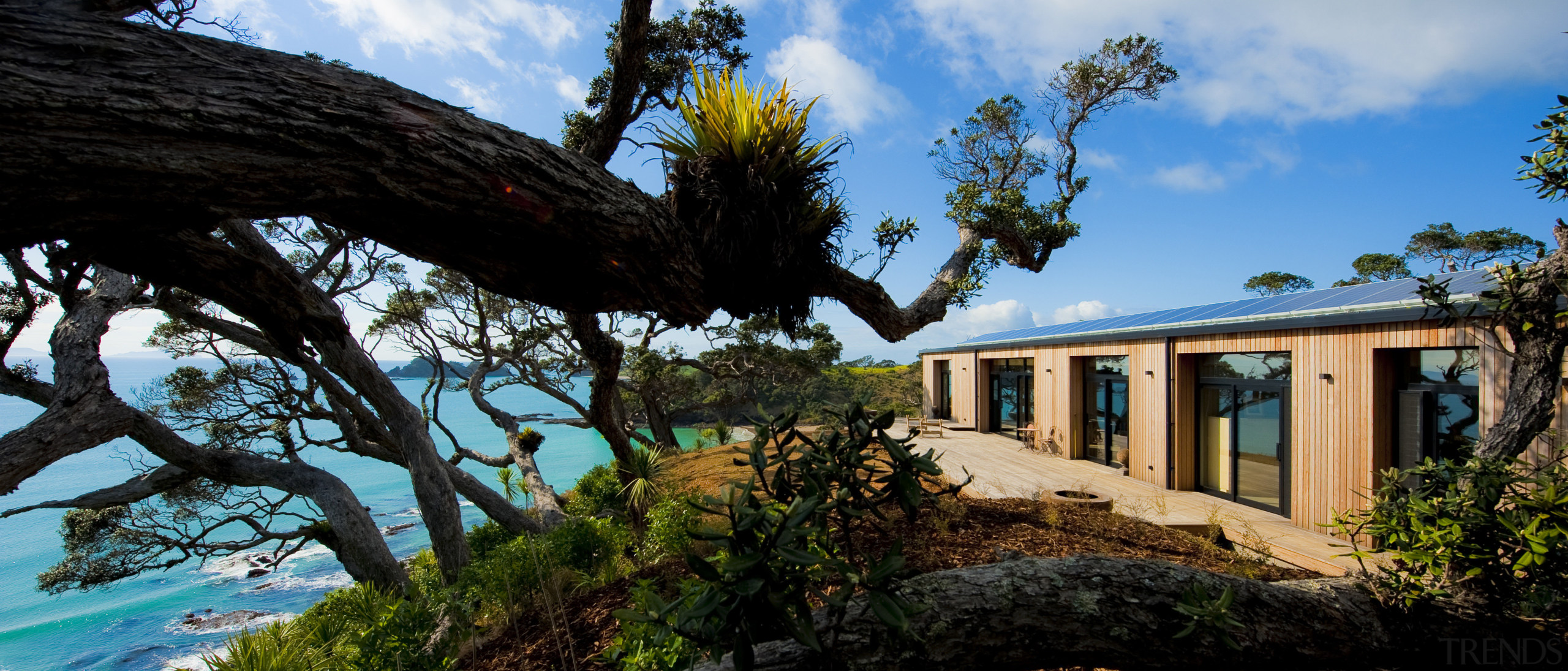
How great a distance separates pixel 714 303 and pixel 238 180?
1.49m

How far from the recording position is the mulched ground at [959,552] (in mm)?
3127

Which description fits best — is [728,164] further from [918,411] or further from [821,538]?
[918,411]

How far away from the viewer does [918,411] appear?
67.0 ft

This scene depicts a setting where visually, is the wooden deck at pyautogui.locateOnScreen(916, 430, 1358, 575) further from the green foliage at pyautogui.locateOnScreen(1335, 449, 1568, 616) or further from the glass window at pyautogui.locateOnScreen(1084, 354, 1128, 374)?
the glass window at pyautogui.locateOnScreen(1084, 354, 1128, 374)

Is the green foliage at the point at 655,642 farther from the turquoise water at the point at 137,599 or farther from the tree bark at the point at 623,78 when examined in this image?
the turquoise water at the point at 137,599

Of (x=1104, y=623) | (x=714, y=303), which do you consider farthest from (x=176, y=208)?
(x=1104, y=623)

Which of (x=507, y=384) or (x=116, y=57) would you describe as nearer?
(x=116, y=57)

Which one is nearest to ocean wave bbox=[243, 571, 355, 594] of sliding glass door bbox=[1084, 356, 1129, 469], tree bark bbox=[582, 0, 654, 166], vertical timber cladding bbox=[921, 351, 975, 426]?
tree bark bbox=[582, 0, 654, 166]

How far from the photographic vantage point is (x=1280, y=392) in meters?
7.24

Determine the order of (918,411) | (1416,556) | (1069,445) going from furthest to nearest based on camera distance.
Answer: (918,411), (1069,445), (1416,556)

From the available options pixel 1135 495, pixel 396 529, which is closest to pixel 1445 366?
pixel 1135 495

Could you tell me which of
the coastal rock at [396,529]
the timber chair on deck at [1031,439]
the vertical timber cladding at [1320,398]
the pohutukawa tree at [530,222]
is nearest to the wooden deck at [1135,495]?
the timber chair on deck at [1031,439]

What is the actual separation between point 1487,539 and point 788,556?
2682mm

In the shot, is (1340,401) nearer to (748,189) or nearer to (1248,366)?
(1248,366)
